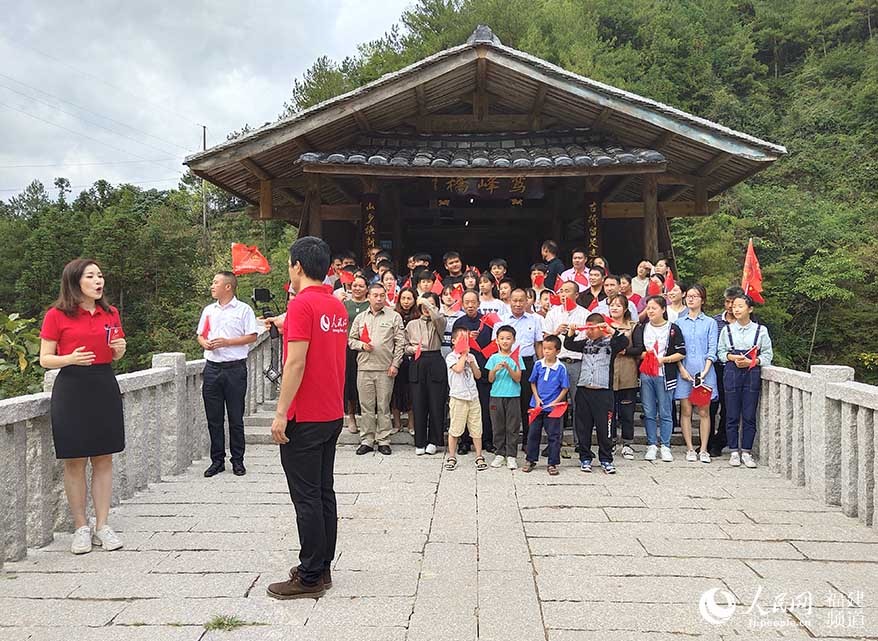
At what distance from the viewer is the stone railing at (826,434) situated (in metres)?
4.73

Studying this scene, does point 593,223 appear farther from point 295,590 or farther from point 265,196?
point 295,590

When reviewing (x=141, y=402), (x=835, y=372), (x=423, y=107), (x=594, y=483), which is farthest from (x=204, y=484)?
(x=423, y=107)

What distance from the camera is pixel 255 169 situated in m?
9.28

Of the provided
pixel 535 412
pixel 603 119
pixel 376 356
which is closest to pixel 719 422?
pixel 535 412

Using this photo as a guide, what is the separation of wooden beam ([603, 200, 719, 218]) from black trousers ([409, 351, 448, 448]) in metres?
5.17

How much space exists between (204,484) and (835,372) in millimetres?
A: 5740

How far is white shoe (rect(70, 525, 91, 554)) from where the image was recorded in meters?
4.12

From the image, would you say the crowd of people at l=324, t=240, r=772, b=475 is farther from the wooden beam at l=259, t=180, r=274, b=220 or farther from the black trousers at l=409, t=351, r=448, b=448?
the wooden beam at l=259, t=180, r=274, b=220

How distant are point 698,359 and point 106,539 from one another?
5.70 meters

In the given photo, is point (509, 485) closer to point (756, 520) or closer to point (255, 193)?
point (756, 520)

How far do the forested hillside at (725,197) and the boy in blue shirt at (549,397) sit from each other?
20.1 metres

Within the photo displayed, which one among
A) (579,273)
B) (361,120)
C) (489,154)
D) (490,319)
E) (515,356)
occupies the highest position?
(361,120)

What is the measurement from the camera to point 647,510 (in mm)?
4988

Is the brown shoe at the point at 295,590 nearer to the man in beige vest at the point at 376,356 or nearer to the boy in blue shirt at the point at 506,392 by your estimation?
the boy in blue shirt at the point at 506,392
